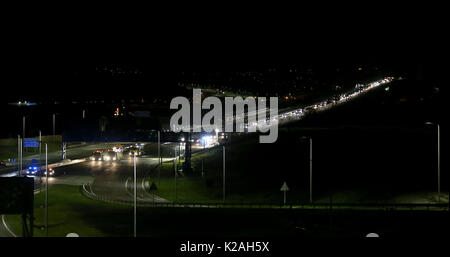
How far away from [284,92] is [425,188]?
120 m

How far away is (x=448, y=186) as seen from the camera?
107 ft

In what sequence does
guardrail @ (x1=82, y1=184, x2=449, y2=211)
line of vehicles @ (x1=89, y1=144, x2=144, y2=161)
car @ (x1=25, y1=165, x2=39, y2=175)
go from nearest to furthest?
guardrail @ (x1=82, y1=184, x2=449, y2=211) → car @ (x1=25, y1=165, x2=39, y2=175) → line of vehicles @ (x1=89, y1=144, x2=144, y2=161)

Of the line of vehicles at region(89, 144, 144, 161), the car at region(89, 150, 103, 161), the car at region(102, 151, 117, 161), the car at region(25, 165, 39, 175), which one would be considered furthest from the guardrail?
the car at region(102, 151, 117, 161)

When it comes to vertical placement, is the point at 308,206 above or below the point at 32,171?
below

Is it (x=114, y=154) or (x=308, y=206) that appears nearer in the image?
(x=308, y=206)
